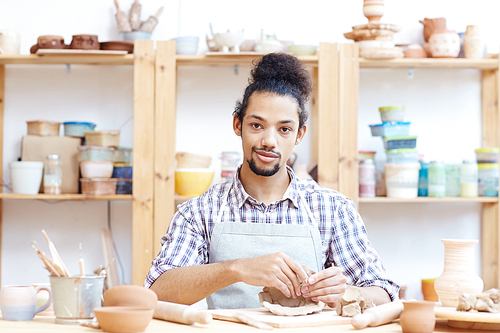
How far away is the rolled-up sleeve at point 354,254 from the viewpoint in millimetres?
1667

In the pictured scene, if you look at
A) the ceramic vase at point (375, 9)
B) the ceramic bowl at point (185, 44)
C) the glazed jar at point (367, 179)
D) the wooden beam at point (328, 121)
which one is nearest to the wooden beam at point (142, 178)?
the ceramic bowl at point (185, 44)

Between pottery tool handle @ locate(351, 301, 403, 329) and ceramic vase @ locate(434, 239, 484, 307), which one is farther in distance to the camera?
ceramic vase @ locate(434, 239, 484, 307)

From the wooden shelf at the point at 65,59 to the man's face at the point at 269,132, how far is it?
1211 millimetres

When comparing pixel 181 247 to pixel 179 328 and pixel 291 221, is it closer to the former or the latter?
pixel 291 221

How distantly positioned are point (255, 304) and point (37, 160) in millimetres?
1605

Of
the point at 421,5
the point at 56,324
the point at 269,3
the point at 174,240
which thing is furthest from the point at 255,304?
the point at 421,5

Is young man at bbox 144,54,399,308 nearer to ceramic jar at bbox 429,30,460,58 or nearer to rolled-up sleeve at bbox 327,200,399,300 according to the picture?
rolled-up sleeve at bbox 327,200,399,300

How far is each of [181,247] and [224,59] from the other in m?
1.32

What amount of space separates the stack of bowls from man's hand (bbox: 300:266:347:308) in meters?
1.75

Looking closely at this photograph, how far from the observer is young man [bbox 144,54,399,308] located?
5.39 feet

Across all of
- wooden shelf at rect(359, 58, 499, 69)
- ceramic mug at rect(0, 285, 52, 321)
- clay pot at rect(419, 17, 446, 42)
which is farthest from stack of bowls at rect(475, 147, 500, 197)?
ceramic mug at rect(0, 285, 52, 321)

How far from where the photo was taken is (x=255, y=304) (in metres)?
1.70

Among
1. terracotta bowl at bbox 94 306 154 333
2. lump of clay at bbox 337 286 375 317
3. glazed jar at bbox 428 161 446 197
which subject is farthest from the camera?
glazed jar at bbox 428 161 446 197

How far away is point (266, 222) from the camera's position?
1.84 meters
